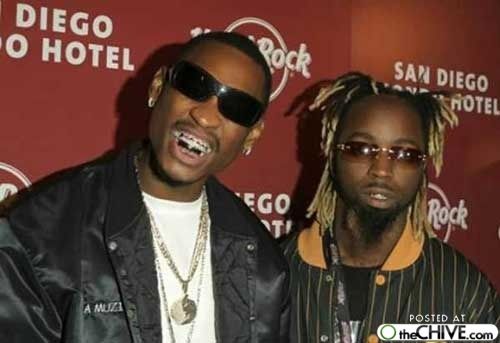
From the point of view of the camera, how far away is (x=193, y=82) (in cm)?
142

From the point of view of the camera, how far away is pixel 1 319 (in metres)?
1.25

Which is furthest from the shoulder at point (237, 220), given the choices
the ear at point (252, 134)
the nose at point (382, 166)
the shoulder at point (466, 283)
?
the shoulder at point (466, 283)

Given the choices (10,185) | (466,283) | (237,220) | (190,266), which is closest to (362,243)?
(466,283)

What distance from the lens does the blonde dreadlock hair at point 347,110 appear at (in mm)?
1938

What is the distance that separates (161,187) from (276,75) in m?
1.03

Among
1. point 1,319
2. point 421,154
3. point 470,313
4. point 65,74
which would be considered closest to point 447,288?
point 470,313

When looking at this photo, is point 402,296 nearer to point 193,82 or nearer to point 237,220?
point 237,220

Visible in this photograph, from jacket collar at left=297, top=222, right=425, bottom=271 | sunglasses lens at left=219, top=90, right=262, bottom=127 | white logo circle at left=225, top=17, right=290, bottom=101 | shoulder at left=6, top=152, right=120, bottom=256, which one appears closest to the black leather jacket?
shoulder at left=6, top=152, right=120, bottom=256

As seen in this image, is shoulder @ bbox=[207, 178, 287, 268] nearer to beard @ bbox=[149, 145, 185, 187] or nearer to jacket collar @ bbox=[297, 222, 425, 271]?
beard @ bbox=[149, 145, 185, 187]

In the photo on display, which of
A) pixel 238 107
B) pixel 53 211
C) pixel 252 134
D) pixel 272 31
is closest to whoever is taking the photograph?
pixel 53 211

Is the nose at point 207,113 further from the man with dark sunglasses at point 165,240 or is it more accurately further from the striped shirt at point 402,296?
the striped shirt at point 402,296

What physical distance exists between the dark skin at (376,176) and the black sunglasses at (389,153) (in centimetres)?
1

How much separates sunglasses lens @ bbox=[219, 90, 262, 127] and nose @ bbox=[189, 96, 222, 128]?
0.01 m

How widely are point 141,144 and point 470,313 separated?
920mm
